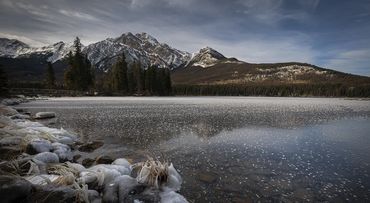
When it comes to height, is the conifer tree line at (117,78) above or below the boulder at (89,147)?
above

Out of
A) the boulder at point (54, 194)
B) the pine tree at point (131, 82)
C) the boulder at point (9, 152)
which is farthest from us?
the pine tree at point (131, 82)

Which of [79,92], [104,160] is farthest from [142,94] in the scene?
[104,160]

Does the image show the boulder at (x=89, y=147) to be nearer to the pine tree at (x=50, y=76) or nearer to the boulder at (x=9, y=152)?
the boulder at (x=9, y=152)

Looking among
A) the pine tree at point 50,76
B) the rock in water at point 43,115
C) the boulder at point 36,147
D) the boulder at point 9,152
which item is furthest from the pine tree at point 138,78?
the boulder at point 9,152

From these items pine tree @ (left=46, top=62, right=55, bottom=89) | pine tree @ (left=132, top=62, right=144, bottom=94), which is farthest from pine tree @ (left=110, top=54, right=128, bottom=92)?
pine tree @ (left=46, top=62, right=55, bottom=89)

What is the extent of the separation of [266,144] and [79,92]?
98037mm

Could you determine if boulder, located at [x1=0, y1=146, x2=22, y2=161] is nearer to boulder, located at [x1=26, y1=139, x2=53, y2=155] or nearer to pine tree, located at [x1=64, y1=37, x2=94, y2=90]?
boulder, located at [x1=26, y1=139, x2=53, y2=155]

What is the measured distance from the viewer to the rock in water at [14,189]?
621cm

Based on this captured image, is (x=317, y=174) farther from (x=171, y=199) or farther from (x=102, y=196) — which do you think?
(x=102, y=196)

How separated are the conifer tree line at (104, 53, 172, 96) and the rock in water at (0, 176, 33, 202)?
371ft

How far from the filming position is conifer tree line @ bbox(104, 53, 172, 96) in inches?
4722

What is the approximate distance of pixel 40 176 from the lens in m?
8.09

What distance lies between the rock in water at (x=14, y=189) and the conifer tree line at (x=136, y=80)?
371 ft

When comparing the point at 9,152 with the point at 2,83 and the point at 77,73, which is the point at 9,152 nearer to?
the point at 2,83
